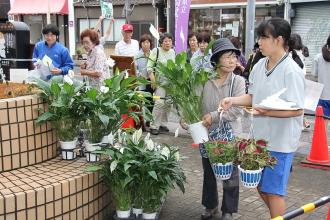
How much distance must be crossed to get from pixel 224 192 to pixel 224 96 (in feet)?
2.86

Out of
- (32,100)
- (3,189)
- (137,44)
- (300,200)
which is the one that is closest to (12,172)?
(3,189)

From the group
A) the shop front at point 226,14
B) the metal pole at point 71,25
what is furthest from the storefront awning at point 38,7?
the shop front at point 226,14

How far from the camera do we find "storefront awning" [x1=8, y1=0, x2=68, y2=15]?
28.9m

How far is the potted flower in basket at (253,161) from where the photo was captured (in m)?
3.26

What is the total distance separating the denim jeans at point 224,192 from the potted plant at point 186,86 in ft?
1.55

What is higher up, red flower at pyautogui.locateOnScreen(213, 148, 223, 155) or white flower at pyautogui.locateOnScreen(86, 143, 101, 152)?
red flower at pyautogui.locateOnScreen(213, 148, 223, 155)

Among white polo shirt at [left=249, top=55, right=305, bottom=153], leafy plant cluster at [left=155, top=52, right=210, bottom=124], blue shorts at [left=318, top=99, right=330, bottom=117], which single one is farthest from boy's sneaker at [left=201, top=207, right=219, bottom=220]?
blue shorts at [left=318, top=99, right=330, bottom=117]

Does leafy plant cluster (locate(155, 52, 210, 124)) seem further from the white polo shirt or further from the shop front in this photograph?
the shop front

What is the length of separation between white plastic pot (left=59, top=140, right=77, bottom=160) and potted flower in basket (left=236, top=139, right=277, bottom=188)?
1554 mm

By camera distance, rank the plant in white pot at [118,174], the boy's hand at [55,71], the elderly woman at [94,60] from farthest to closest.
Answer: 1. the elderly woman at [94,60]
2. the boy's hand at [55,71]
3. the plant in white pot at [118,174]

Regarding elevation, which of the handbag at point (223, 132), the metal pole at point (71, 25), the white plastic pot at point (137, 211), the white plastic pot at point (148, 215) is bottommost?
the white plastic pot at point (148, 215)

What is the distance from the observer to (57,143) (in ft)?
13.6

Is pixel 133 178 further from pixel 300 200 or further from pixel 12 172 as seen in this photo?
pixel 300 200

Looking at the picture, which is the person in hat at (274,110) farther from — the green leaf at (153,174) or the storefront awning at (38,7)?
the storefront awning at (38,7)
